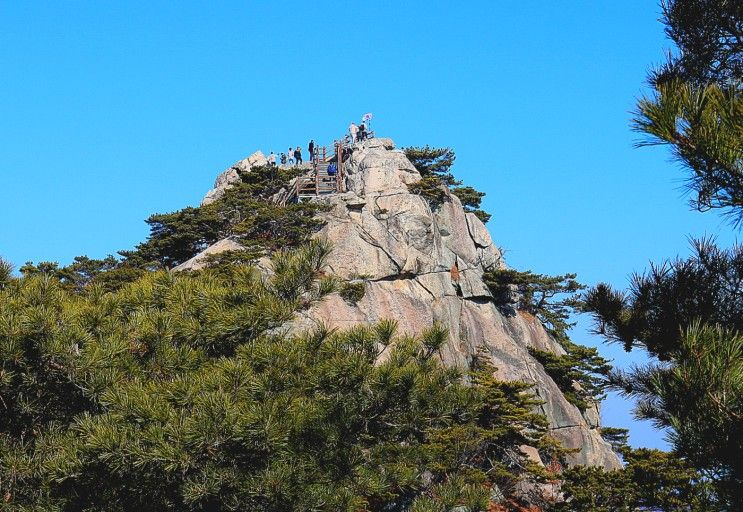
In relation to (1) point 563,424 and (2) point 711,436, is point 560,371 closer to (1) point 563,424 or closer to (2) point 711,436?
(1) point 563,424

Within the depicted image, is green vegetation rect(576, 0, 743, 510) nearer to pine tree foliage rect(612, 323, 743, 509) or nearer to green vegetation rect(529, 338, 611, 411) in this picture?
pine tree foliage rect(612, 323, 743, 509)

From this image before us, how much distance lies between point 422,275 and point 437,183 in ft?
12.0

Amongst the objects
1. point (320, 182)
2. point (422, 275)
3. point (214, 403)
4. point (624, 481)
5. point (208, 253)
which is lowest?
point (214, 403)

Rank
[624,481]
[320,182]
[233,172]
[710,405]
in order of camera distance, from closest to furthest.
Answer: [710,405] → [624,481] → [320,182] → [233,172]

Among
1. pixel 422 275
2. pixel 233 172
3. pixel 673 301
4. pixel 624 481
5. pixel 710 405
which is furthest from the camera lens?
pixel 233 172

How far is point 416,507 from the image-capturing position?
32.9ft

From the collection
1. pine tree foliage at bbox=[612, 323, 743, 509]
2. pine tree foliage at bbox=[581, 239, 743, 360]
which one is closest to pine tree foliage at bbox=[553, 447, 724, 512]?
pine tree foliage at bbox=[581, 239, 743, 360]

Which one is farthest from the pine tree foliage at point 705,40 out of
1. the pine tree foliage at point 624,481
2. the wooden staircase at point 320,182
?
the wooden staircase at point 320,182

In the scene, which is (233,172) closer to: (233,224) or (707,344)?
(233,224)

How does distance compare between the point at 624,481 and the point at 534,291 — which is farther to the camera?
the point at 534,291

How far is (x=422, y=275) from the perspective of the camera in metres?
28.5

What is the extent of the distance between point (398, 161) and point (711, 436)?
25.3m

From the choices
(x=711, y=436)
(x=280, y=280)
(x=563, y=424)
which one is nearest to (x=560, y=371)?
(x=563, y=424)

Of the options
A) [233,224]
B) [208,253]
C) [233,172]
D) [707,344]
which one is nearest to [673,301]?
[707,344]
